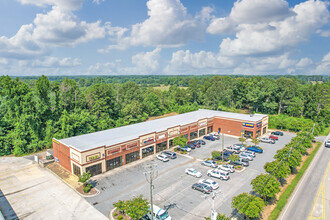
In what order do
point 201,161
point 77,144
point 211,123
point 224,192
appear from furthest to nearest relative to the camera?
point 211,123
point 201,161
point 77,144
point 224,192

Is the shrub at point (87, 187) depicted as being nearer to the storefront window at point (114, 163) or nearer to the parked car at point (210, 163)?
the storefront window at point (114, 163)

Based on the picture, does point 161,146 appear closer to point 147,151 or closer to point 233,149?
point 147,151

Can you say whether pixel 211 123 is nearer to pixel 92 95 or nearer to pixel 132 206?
pixel 92 95

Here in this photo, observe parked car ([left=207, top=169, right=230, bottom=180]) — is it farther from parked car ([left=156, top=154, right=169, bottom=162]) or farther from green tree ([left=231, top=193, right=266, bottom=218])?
green tree ([left=231, top=193, right=266, bottom=218])

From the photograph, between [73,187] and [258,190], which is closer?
[258,190]

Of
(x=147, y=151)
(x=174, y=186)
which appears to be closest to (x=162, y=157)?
(x=147, y=151)

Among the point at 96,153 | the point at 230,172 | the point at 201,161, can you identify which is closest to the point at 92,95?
the point at 96,153
